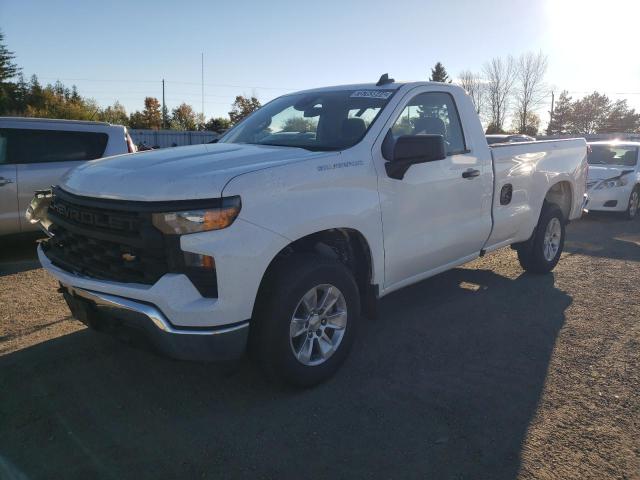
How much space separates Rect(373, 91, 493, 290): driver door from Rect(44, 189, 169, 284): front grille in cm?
164

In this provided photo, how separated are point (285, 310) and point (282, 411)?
0.64 metres

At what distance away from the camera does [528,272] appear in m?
6.31

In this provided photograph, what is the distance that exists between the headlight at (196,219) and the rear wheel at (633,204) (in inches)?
417

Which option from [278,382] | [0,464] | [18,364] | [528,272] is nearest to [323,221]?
[278,382]

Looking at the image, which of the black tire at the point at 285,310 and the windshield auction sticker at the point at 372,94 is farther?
the windshield auction sticker at the point at 372,94

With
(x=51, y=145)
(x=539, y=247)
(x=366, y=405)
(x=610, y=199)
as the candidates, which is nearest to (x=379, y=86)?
(x=366, y=405)

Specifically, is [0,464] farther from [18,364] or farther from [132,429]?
[18,364]

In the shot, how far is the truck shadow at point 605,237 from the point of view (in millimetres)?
7591

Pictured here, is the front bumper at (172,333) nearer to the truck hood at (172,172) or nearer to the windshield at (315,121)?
the truck hood at (172,172)

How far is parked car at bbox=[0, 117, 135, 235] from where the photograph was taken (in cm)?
696

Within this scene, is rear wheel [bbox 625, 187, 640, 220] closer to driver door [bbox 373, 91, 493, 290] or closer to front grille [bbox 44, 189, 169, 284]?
driver door [bbox 373, 91, 493, 290]

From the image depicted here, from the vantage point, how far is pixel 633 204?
11000mm

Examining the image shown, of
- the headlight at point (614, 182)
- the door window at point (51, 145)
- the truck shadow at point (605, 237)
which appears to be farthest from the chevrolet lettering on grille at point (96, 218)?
the headlight at point (614, 182)

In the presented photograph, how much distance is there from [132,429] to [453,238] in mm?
2880
